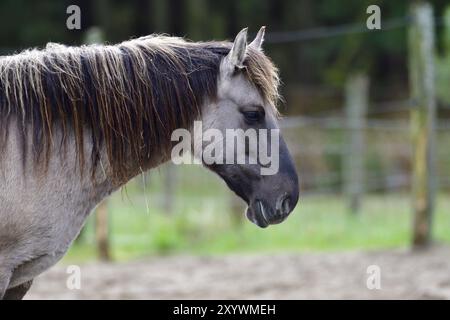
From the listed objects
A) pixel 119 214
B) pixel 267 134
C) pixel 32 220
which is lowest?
pixel 32 220

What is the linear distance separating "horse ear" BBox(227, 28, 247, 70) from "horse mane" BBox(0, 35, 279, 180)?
0.07m

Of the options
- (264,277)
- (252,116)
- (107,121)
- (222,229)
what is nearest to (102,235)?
(222,229)

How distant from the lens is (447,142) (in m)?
13.5

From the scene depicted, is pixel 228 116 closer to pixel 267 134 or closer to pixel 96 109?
pixel 267 134

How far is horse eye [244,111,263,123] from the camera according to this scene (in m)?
3.80

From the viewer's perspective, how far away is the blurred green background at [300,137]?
33.2 feet

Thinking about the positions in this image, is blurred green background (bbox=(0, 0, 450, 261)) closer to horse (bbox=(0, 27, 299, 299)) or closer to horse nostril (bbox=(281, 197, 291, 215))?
horse (bbox=(0, 27, 299, 299))

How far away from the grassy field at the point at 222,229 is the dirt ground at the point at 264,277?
0.85 m

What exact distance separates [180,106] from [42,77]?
0.73 m

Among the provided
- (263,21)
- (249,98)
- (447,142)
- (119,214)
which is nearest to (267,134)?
(249,98)

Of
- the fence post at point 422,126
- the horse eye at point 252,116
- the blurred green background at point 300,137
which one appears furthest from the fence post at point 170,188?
the horse eye at point 252,116

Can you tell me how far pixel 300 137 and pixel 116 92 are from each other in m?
9.90

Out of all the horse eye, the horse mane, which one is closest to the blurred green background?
the horse mane

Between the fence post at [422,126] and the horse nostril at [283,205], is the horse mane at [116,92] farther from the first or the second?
the fence post at [422,126]
